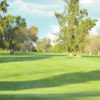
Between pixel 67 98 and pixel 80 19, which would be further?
pixel 80 19

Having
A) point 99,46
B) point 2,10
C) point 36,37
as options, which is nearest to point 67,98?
point 2,10

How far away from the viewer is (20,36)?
188ft

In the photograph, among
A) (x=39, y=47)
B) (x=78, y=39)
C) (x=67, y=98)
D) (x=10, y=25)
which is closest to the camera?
(x=67, y=98)

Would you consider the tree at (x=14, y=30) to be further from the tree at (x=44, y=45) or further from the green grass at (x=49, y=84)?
the tree at (x=44, y=45)

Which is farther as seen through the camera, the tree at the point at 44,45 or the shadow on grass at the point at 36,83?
the tree at the point at 44,45

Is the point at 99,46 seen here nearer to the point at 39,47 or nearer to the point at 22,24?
the point at 22,24

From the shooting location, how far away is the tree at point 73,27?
172 ft

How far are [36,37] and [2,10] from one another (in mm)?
13684

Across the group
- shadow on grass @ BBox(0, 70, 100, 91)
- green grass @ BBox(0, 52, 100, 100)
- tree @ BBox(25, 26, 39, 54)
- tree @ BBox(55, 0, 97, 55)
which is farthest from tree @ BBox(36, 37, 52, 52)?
shadow on grass @ BBox(0, 70, 100, 91)

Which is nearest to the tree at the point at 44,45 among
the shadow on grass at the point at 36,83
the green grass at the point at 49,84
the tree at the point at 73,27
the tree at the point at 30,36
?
the tree at the point at 30,36

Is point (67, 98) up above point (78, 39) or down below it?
below

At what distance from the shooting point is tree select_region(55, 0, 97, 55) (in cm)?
5256

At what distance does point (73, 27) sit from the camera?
53.8 metres

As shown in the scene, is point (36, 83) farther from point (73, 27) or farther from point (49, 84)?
point (73, 27)
